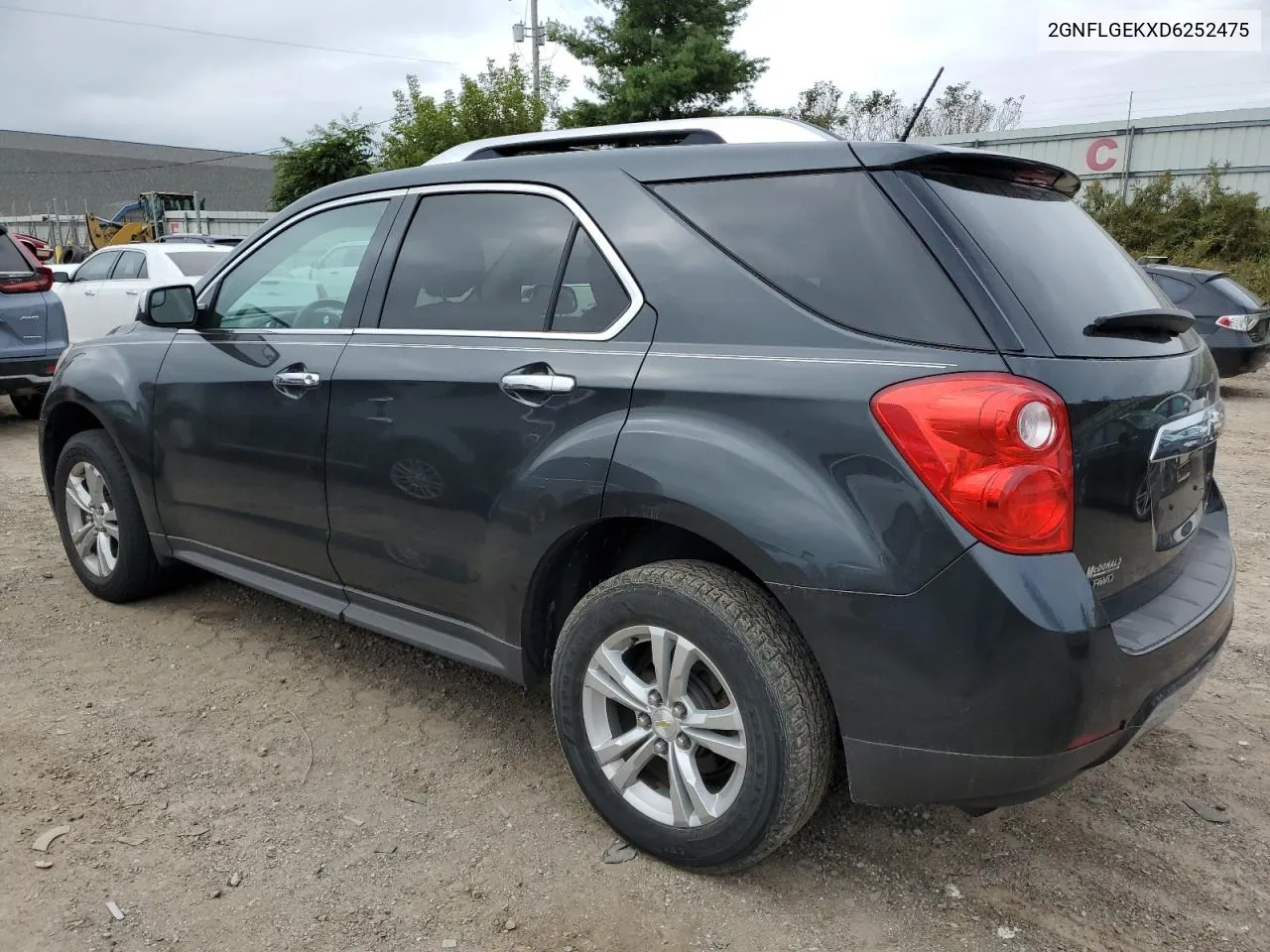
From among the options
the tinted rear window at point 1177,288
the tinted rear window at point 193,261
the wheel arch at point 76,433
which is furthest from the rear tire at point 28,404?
the tinted rear window at point 1177,288

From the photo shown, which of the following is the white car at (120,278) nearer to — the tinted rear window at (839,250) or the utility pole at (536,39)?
the tinted rear window at (839,250)

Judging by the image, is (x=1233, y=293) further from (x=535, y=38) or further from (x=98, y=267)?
(x=535, y=38)

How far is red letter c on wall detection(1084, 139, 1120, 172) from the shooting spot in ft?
68.9

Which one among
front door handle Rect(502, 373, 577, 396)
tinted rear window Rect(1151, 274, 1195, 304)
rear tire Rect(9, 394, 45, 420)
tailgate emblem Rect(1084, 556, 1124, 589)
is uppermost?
front door handle Rect(502, 373, 577, 396)

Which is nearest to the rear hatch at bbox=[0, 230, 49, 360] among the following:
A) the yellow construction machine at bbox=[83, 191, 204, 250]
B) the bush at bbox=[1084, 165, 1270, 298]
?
the bush at bbox=[1084, 165, 1270, 298]

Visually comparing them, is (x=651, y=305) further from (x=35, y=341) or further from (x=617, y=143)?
(x=35, y=341)

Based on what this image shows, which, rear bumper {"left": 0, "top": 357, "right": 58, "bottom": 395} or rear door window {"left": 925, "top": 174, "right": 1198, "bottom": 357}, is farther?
rear bumper {"left": 0, "top": 357, "right": 58, "bottom": 395}

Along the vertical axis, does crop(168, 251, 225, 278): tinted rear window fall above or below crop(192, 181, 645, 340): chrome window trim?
below

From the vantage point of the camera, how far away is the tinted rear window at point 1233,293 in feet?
33.5

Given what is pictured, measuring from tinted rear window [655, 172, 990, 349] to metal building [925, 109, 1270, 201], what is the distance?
745 inches

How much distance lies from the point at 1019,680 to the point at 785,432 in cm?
69

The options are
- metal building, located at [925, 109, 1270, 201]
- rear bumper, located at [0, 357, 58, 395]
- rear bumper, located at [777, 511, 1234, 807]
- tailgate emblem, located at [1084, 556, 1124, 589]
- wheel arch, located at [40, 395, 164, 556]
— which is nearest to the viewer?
rear bumper, located at [777, 511, 1234, 807]

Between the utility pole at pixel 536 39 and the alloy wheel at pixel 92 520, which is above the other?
the utility pole at pixel 536 39

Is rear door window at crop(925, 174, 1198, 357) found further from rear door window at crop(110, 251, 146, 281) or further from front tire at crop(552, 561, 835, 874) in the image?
rear door window at crop(110, 251, 146, 281)
